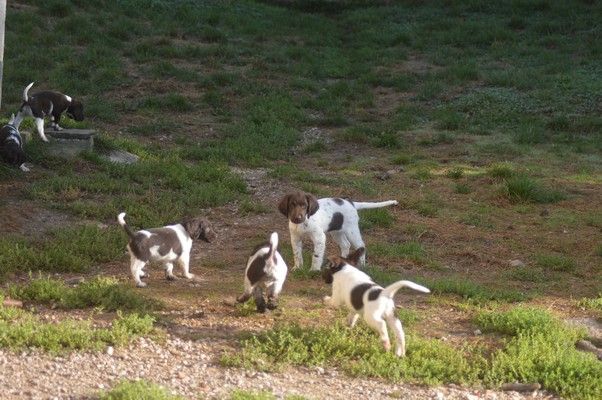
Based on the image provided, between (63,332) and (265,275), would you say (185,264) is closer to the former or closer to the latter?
(265,275)

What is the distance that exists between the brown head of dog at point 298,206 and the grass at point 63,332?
209cm

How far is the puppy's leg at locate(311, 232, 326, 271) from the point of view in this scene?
361 inches

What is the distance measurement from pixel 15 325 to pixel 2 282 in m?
1.48

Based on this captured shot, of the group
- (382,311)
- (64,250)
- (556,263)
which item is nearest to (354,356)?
(382,311)

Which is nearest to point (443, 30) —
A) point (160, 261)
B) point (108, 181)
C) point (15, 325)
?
point (108, 181)

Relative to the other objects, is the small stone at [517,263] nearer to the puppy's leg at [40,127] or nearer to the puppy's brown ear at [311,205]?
the puppy's brown ear at [311,205]

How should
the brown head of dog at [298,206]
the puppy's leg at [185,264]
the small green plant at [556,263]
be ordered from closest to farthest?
the puppy's leg at [185,264], the brown head of dog at [298,206], the small green plant at [556,263]

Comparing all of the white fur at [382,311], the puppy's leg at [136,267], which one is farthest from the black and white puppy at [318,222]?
the white fur at [382,311]

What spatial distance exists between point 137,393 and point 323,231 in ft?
12.7

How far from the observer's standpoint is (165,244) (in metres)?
8.30

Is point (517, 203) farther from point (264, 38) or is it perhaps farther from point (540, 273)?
point (264, 38)

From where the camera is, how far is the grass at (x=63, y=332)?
6.72 metres

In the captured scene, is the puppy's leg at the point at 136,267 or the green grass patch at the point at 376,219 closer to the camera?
the puppy's leg at the point at 136,267

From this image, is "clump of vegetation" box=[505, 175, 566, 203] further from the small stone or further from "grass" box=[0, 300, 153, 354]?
"grass" box=[0, 300, 153, 354]
